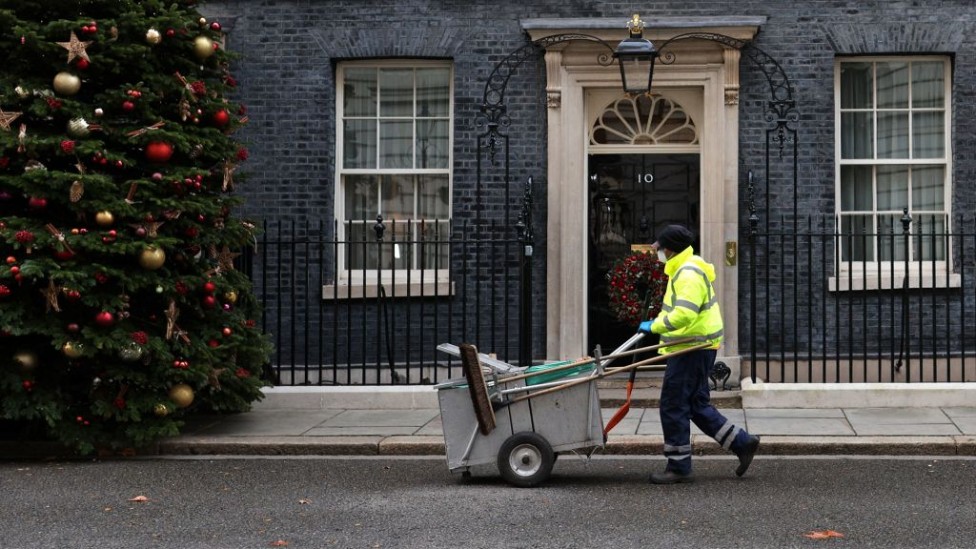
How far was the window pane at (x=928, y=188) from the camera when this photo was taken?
1277 centimetres

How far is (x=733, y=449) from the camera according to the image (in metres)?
8.20

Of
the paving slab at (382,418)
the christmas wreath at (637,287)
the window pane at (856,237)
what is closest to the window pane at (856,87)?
the window pane at (856,237)

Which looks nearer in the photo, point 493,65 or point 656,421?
point 656,421

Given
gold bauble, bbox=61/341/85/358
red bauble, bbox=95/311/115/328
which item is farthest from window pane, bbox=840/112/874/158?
gold bauble, bbox=61/341/85/358

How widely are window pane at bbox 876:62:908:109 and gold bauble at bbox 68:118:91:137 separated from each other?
303 inches

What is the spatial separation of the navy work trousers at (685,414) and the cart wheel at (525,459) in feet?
2.53

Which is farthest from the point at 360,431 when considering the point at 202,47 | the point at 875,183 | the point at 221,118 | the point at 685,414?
the point at 875,183

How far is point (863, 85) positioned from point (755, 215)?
187 cm

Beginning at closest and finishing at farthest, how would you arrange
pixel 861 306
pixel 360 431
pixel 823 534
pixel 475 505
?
pixel 823 534
pixel 475 505
pixel 360 431
pixel 861 306

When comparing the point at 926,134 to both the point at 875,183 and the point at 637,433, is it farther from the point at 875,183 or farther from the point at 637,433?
the point at 637,433

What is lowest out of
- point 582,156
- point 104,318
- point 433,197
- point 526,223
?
point 104,318

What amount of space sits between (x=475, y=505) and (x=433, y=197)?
6.14m

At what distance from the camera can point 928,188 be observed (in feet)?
42.0

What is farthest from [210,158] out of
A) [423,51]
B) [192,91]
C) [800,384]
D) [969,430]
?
[969,430]
